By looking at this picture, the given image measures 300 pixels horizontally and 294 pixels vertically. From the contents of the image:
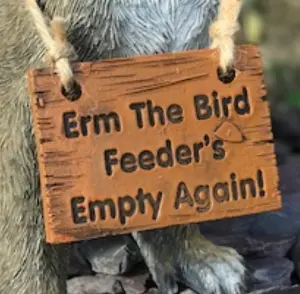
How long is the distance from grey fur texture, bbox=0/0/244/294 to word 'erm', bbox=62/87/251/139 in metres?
0.10

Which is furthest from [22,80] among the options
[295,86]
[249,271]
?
[295,86]

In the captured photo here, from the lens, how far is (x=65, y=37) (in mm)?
926

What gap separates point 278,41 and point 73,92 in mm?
1984

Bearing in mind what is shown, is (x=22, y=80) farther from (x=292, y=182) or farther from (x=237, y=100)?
(x=292, y=182)

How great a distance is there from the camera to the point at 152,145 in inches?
36.4

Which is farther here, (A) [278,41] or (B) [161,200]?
(A) [278,41]

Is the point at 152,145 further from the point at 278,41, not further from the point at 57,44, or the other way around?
the point at 278,41

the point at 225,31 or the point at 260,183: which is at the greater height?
the point at 225,31

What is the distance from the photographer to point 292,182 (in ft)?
4.83

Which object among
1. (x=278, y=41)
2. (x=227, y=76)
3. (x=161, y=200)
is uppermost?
(x=278, y=41)

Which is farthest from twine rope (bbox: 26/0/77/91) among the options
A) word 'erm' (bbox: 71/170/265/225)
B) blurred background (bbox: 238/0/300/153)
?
blurred background (bbox: 238/0/300/153)

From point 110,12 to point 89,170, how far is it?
166 millimetres

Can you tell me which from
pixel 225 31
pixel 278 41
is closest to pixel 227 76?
pixel 225 31

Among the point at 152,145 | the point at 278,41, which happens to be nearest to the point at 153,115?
the point at 152,145
